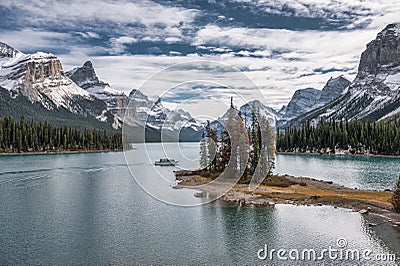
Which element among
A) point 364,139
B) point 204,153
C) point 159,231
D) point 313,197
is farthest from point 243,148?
point 364,139

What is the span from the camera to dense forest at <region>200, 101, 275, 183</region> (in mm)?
80062

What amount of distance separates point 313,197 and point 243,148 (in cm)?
2069

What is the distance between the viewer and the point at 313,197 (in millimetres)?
60906

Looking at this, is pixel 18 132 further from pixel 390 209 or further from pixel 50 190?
pixel 390 209

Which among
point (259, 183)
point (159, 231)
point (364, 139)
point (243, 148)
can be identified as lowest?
point (159, 231)

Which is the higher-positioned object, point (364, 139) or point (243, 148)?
point (364, 139)

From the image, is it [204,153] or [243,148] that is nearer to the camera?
[243,148]

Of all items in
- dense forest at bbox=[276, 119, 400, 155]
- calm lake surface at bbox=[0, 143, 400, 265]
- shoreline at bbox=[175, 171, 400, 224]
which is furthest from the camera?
dense forest at bbox=[276, 119, 400, 155]
